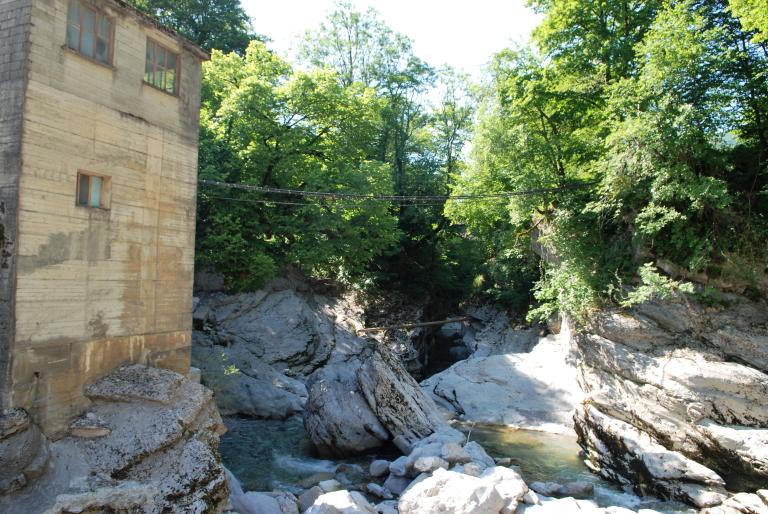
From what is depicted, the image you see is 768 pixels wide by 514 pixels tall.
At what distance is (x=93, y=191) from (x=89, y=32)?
2746 mm

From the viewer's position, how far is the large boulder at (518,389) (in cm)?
1708

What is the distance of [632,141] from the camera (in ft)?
46.6

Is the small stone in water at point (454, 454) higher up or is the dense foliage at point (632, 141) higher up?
the dense foliage at point (632, 141)

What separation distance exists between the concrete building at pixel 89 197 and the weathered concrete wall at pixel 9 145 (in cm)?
2

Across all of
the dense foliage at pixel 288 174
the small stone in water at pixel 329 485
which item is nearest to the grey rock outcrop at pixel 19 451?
the small stone in water at pixel 329 485

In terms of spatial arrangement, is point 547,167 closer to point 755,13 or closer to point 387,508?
point 755,13

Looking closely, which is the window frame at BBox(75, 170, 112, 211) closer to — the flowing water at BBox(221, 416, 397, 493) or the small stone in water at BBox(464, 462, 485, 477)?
the flowing water at BBox(221, 416, 397, 493)

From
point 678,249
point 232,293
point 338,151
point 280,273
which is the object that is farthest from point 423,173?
point 678,249

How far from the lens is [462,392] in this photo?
18.8m

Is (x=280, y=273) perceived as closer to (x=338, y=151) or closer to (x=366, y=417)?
(x=338, y=151)

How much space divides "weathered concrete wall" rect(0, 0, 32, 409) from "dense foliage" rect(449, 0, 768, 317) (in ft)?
43.9

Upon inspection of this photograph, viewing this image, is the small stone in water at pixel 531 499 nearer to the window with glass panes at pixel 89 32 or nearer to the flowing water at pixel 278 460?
the flowing water at pixel 278 460

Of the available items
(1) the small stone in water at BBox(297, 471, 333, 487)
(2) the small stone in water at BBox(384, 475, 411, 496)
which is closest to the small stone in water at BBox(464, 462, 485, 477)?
(2) the small stone in water at BBox(384, 475, 411, 496)

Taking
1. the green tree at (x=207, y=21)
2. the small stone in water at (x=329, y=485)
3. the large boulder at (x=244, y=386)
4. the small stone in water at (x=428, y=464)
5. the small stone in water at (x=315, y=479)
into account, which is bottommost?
the small stone in water at (x=315, y=479)
